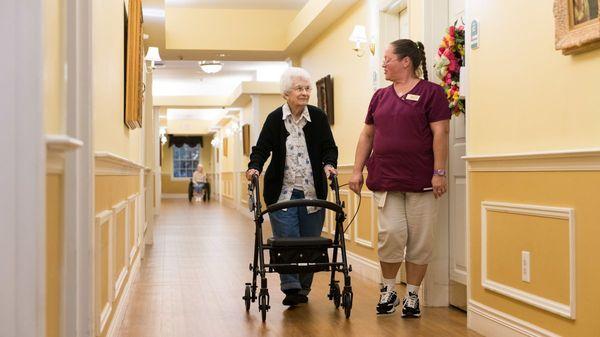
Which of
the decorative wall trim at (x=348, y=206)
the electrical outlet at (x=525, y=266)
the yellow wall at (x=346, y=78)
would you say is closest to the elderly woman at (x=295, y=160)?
the electrical outlet at (x=525, y=266)

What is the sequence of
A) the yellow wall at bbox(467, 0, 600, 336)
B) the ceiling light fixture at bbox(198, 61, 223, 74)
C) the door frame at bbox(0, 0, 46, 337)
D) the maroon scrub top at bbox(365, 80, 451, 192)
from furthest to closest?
the ceiling light fixture at bbox(198, 61, 223, 74), the maroon scrub top at bbox(365, 80, 451, 192), the yellow wall at bbox(467, 0, 600, 336), the door frame at bbox(0, 0, 46, 337)

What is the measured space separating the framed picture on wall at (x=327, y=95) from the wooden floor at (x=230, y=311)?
1722 millimetres

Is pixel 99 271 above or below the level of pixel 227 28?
below

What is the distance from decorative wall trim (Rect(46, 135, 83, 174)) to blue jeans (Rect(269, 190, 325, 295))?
227cm

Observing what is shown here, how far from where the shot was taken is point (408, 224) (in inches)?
167

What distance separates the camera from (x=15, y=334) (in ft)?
5.50

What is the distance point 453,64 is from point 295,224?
4.30 ft

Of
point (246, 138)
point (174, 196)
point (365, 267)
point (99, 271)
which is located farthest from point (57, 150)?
point (174, 196)

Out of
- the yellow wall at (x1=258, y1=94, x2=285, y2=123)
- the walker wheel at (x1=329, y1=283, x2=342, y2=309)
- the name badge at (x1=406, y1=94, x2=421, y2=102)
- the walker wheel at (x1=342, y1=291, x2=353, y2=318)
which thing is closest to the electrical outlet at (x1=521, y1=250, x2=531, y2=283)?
the walker wheel at (x1=342, y1=291, x2=353, y2=318)

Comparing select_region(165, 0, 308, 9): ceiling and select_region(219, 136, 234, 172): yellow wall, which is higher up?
select_region(165, 0, 308, 9): ceiling

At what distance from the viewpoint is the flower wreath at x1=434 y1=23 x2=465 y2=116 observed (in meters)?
4.32

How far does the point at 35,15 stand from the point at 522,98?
7.63 feet

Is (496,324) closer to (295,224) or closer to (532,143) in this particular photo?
(532,143)

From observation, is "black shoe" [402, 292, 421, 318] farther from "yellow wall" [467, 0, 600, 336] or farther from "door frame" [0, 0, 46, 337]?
"door frame" [0, 0, 46, 337]
